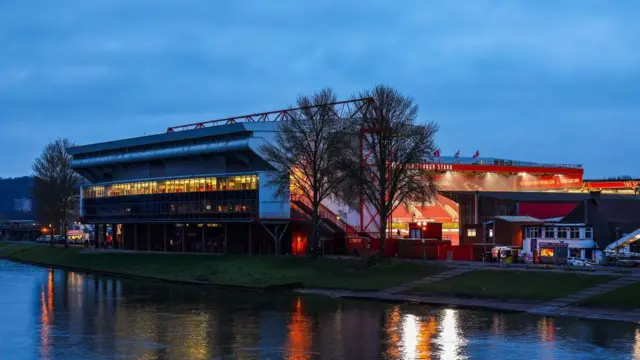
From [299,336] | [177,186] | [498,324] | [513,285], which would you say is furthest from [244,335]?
[177,186]

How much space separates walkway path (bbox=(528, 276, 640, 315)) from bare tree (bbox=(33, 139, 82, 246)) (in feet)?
360

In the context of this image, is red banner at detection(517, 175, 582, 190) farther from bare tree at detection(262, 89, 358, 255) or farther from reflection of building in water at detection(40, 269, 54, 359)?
reflection of building in water at detection(40, 269, 54, 359)

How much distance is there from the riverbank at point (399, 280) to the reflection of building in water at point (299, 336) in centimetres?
1170

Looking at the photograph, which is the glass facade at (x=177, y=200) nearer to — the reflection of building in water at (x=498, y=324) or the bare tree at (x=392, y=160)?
the bare tree at (x=392, y=160)

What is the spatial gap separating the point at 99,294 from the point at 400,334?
1458 inches

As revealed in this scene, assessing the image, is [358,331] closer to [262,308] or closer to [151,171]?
[262,308]

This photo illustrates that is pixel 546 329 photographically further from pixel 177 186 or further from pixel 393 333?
pixel 177 186

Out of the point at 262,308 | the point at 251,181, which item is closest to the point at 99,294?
the point at 262,308

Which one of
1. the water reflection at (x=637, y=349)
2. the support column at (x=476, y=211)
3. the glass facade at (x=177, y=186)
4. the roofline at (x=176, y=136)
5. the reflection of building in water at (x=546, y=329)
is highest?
the roofline at (x=176, y=136)

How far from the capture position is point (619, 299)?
171 ft

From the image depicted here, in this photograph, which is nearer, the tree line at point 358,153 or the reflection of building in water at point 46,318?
the reflection of building in water at point 46,318

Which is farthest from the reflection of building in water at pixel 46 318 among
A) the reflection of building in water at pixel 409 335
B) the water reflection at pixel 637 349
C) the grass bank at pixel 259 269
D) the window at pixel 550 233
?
the window at pixel 550 233

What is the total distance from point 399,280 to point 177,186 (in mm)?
47374

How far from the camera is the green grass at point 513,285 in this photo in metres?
57.0
